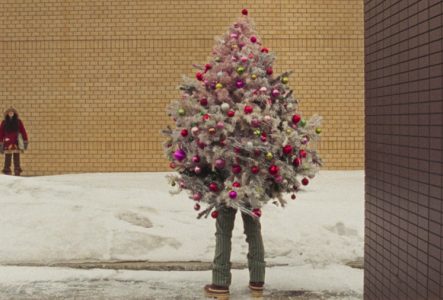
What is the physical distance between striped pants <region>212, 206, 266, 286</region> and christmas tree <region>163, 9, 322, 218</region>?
0.21 m

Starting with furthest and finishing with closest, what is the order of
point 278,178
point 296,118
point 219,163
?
point 296,118
point 278,178
point 219,163

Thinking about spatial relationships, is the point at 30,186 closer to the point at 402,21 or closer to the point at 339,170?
the point at 339,170

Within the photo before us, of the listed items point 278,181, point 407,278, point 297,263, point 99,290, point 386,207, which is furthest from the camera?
point 297,263

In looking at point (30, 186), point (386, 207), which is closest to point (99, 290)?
point (386, 207)

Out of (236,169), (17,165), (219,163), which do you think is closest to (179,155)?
(219,163)

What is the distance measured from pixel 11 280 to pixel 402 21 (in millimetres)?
4934

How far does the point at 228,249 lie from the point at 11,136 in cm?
1082

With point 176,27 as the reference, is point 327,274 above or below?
below

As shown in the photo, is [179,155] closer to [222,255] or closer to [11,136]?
[222,255]

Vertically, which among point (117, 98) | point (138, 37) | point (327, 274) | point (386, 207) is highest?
point (138, 37)

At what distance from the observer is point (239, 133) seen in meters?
6.55

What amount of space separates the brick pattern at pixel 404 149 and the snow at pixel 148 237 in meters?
1.93

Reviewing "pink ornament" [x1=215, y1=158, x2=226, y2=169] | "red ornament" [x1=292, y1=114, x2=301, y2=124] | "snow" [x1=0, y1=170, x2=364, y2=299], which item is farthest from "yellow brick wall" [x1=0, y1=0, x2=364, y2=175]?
"pink ornament" [x1=215, y1=158, x2=226, y2=169]

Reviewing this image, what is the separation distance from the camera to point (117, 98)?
17.0 meters
